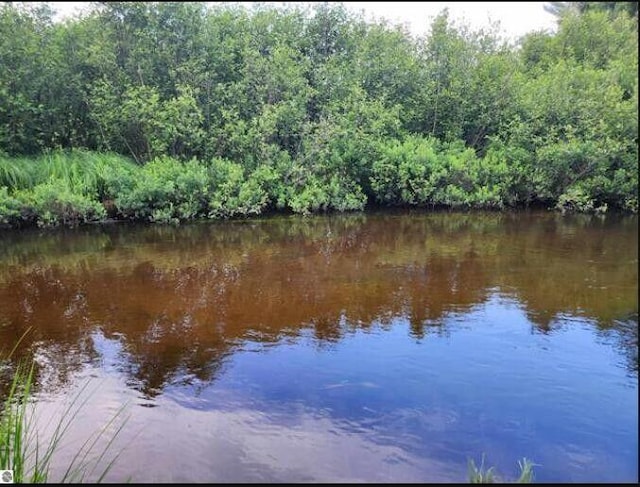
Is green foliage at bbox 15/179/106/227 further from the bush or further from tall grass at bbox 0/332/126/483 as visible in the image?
tall grass at bbox 0/332/126/483

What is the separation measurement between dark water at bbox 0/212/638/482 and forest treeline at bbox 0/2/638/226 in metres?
2.11

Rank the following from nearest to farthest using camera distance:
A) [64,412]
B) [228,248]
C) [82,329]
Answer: [64,412] → [82,329] → [228,248]

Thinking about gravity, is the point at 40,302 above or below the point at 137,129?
below

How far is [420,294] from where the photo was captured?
324 inches

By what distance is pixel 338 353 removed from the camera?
645 centimetres

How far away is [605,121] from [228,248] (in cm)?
817

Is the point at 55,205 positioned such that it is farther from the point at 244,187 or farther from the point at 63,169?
the point at 244,187

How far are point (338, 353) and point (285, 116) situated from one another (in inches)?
346

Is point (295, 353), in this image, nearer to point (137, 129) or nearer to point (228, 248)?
point (228, 248)

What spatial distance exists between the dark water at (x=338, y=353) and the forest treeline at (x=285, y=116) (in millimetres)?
2108

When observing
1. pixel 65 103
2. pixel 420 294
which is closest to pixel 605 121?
pixel 420 294

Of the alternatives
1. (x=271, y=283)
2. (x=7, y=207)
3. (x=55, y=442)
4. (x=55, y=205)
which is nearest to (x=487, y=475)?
(x=55, y=442)

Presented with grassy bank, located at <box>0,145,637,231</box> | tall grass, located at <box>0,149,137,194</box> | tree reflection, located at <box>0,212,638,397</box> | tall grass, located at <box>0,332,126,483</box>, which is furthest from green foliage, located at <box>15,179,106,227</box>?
tall grass, located at <box>0,332,126,483</box>

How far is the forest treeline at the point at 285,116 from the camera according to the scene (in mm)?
12438
